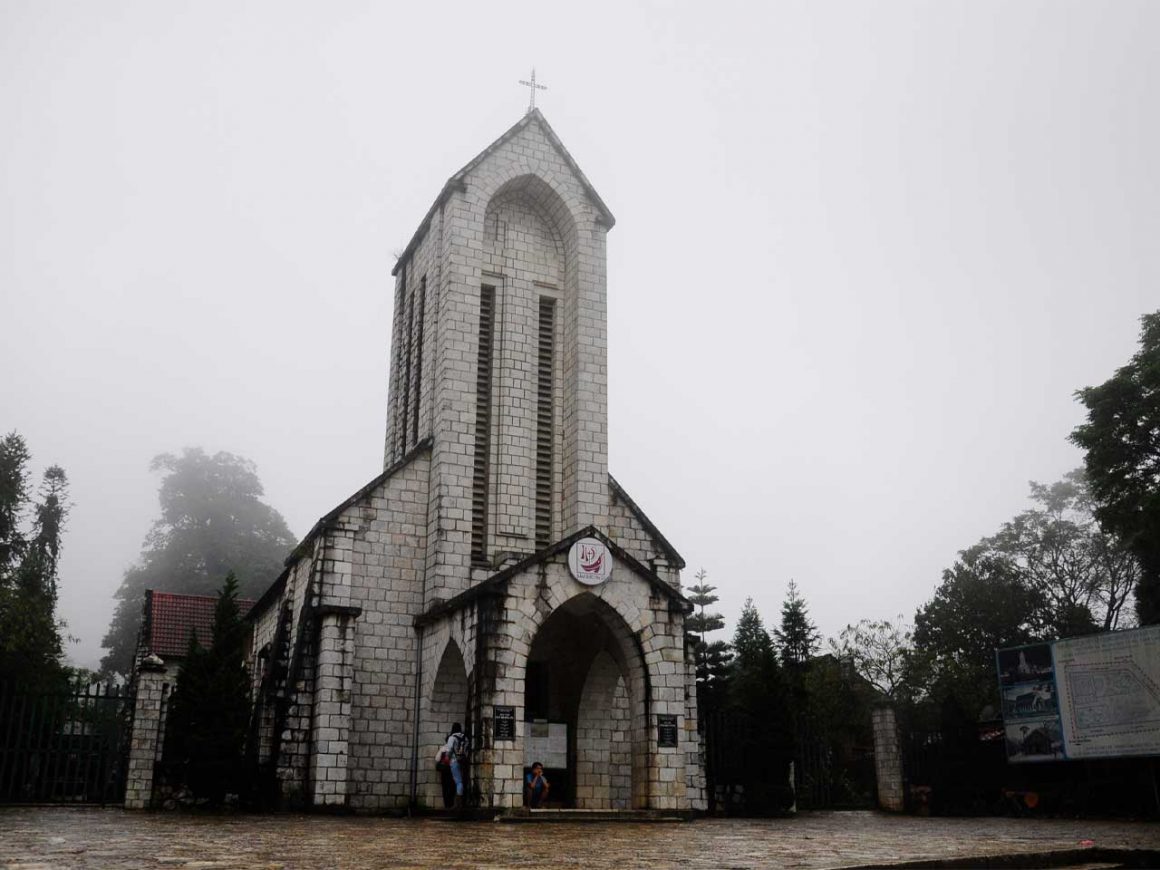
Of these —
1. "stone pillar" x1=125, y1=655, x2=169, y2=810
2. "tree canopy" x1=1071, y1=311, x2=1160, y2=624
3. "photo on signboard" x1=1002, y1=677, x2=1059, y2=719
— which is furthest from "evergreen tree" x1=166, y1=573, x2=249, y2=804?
"tree canopy" x1=1071, y1=311, x2=1160, y2=624

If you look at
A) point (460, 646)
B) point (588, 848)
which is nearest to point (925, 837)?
point (588, 848)

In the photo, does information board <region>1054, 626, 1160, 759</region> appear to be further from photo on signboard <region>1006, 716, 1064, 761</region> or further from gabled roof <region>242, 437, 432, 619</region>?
gabled roof <region>242, 437, 432, 619</region>

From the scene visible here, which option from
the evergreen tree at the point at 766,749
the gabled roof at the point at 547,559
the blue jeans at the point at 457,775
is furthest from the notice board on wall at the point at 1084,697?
the blue jeans at the point at 457,775

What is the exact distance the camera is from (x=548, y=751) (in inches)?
856

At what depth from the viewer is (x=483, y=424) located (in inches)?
922

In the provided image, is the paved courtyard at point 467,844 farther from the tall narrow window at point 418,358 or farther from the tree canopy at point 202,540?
the tree canopy at point 202,540

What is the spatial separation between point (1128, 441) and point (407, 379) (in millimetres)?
23075

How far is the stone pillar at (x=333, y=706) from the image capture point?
19.1 metres

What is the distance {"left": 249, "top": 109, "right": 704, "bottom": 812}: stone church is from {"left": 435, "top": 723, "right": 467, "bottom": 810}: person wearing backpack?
32.7 inches

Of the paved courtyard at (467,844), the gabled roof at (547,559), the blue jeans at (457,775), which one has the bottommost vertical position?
the paved courtyard at (467,844)

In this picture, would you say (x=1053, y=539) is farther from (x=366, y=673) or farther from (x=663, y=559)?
(x=366, y=673)

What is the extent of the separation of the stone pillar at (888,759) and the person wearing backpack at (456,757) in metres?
12.5

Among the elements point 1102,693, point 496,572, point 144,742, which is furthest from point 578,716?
point 1102,693

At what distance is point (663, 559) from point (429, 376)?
7.15 metres
